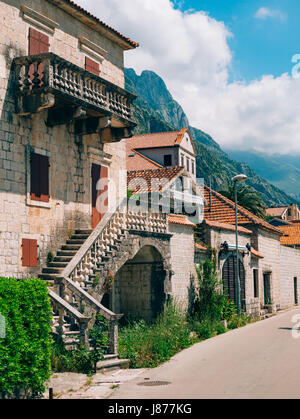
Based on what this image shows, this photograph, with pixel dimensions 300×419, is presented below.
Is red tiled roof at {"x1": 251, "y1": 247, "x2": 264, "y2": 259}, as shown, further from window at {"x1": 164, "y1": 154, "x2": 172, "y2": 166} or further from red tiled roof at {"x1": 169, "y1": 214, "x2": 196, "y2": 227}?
window at {"x1": 164, "y1": 154, "x2": 172, "y2": 166}

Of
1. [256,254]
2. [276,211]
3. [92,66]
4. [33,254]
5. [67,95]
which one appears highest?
[276,211]

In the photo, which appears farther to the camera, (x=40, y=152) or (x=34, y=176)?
(x=40, y=152)

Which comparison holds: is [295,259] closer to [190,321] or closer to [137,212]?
[190,321]

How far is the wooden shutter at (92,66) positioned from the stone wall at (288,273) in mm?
23056

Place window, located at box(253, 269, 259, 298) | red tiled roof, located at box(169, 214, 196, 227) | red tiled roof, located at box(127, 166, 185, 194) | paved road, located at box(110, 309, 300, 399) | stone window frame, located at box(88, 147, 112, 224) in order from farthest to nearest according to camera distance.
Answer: red tiled roof, located at box(127, 166, 185, 194), window, located at box(253, 269, 259, 298), red tiled roof, located at box(169, 214, 196, 227), stone window frame, located at box(88, 147, 112, 224), paved road, located at box(110, 309, 300, 399)

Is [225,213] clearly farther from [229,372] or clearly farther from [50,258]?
[229,372]

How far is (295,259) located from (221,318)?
823 inches

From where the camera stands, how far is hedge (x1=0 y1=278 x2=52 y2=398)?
9898 mm

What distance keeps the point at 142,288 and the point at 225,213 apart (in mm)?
14314

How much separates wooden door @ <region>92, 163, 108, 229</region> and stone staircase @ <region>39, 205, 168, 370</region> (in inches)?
55.5

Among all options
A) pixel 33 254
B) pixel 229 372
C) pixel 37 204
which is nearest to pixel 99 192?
pixel 37 204

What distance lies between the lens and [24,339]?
33.9 feet

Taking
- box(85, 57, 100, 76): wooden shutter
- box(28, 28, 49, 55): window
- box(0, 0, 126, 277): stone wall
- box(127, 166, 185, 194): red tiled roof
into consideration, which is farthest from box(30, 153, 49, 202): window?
box(127, 166, 185, 194): red tiled roof

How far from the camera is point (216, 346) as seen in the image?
696 inches
